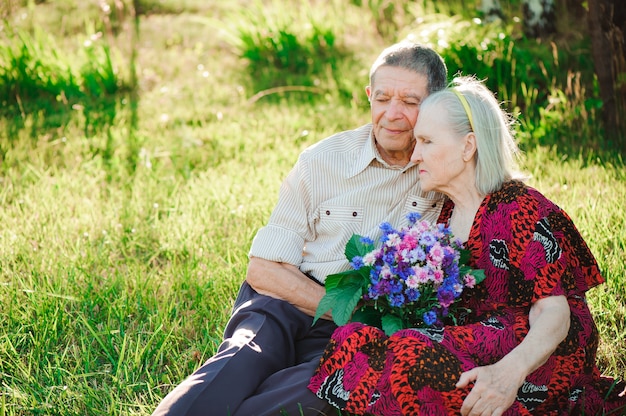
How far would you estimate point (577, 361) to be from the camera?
2.63 metres

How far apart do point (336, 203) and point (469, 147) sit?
694 millimetres

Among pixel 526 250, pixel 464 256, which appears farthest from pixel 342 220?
pixel 526 250

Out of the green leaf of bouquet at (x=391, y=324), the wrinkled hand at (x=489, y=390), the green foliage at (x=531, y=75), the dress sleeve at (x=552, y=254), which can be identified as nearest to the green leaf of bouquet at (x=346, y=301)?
the green leaf of bouquet at (x=391, y=324)

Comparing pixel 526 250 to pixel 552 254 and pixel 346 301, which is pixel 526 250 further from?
pixel 346 301

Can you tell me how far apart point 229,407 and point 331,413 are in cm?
40

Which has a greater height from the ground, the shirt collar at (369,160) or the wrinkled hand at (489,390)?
the shirt collar at (369,160)

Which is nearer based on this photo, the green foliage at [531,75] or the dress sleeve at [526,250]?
the dress sleeve at [526,250]

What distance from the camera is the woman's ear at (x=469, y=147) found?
9.19 ft

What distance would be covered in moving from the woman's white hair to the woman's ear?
18 millimetres

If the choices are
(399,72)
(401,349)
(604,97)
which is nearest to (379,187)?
(399,72)

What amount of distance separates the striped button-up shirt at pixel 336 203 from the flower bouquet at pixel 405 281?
376mm

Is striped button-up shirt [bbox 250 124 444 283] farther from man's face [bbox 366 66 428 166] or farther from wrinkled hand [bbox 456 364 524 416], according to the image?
wrinkled hand [bbox 456 364 524 416]

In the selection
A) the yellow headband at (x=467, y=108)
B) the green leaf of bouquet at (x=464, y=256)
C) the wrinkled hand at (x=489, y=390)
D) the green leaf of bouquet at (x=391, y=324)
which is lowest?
the wrinkled hand at (x=489, y=390)

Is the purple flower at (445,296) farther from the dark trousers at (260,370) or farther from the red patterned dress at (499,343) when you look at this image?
the dark trousers at (260,370)
